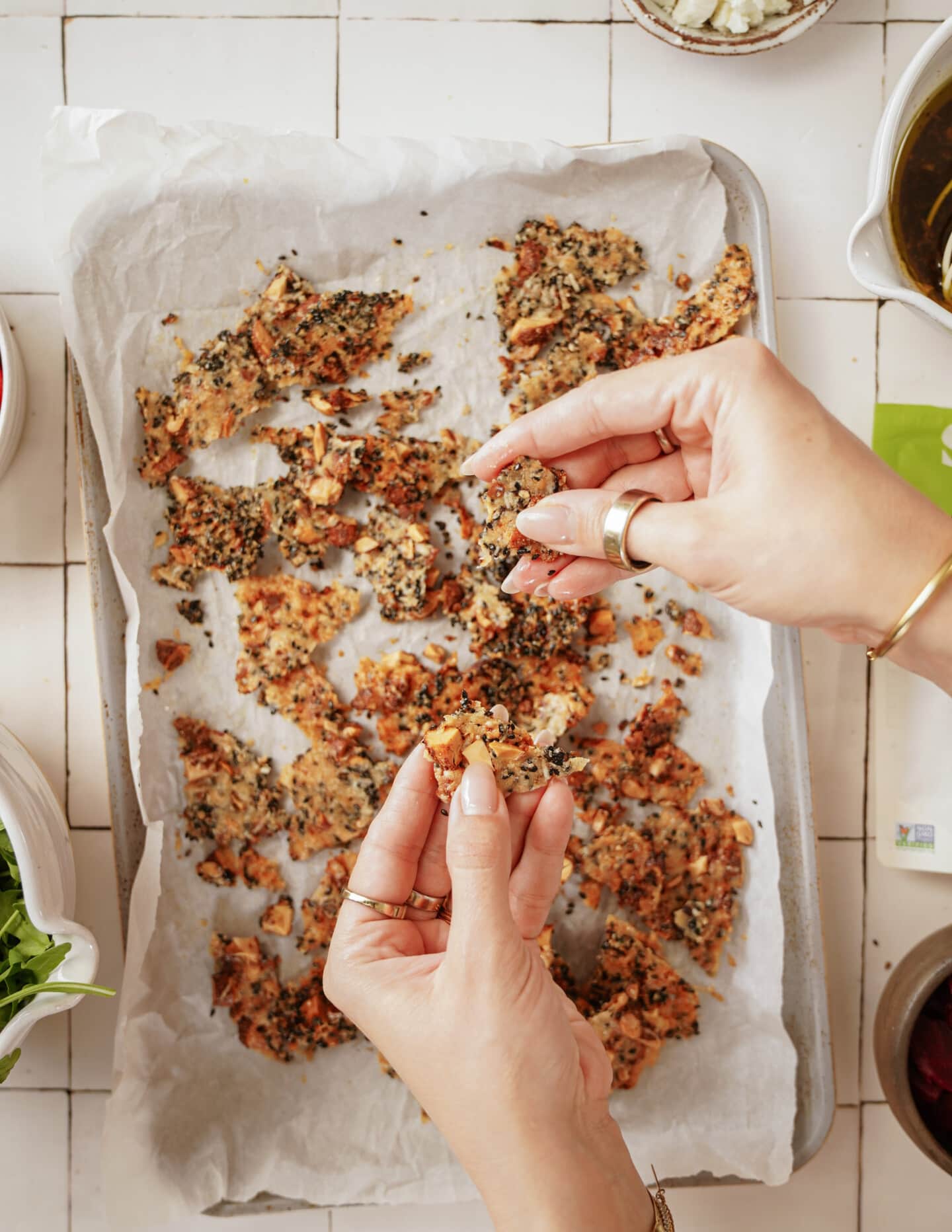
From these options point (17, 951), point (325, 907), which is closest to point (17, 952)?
point (17, 951)

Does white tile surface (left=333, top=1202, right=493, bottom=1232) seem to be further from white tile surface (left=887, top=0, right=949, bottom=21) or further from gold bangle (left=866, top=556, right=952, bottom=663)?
white tile surface (left=887, top=0, right=949, bottom=21)

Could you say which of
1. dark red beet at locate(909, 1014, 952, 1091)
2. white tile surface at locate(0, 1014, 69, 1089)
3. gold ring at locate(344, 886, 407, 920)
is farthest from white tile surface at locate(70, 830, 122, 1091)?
dark red beet at locate(909, 1014, 952, 1091)

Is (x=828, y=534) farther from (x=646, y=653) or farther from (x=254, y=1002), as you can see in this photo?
(x=254, y=1002)

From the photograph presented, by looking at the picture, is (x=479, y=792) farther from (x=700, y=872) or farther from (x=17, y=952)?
(x=17, y=952)

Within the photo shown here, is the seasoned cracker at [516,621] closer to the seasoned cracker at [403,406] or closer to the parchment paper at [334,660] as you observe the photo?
the parchment paper at [334,660]

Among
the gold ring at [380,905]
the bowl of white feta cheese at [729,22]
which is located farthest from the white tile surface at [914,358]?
the gold ring at [380,905]
